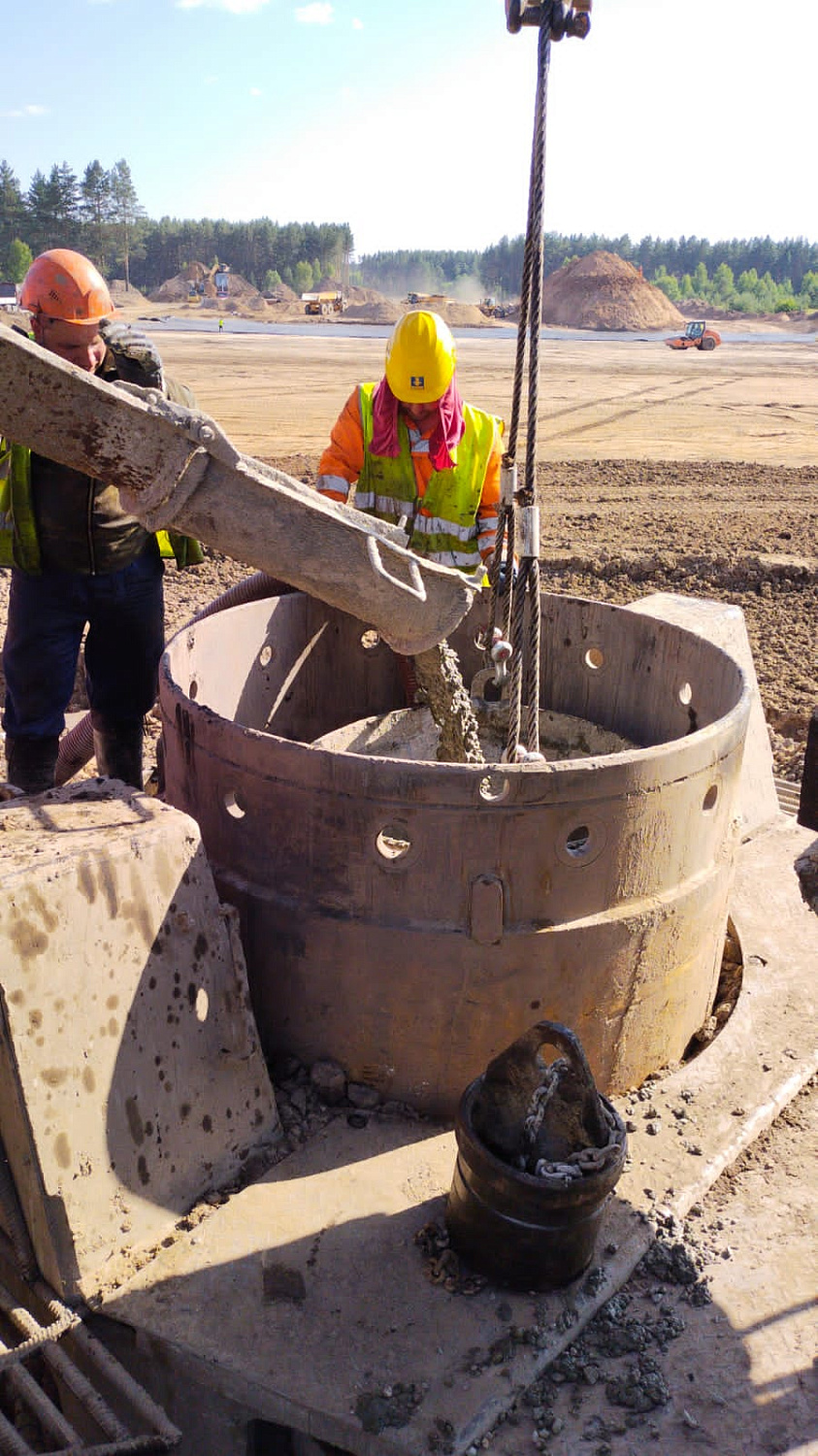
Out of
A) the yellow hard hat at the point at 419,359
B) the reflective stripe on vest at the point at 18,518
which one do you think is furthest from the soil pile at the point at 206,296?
the reflective stripe on vest at the point at 18,518

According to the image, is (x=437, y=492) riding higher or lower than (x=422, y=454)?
lower

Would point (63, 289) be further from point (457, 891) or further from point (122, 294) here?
point (122, 294)

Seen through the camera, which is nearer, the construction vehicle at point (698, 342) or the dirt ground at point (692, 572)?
the dirt ground at point (692, 572)

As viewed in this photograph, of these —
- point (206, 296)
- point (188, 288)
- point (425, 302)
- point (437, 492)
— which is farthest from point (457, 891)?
point (188, 288)

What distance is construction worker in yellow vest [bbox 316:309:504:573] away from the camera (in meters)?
4.64

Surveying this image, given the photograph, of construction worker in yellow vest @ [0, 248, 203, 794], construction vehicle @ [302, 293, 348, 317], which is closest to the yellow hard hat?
construction worker in yellow vest @ [0, 248, 203, 794]

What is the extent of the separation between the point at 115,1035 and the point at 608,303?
60200 mm

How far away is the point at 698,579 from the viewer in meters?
9.04

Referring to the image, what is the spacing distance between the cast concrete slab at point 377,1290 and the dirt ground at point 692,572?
9cm

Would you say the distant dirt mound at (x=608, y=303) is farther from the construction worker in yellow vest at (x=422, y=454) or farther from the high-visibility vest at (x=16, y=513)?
the high-visibility vest at (x=16, y=513)

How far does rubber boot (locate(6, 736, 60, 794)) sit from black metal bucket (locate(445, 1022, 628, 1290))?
253cm

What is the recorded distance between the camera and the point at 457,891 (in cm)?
296

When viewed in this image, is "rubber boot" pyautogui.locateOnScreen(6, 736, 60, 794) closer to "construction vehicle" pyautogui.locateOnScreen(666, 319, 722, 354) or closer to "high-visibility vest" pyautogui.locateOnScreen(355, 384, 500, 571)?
"high-visibility vest" pyautogui.locateOnScreen(355, 384, 500, 571)

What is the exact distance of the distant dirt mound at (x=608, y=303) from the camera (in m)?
56.9
